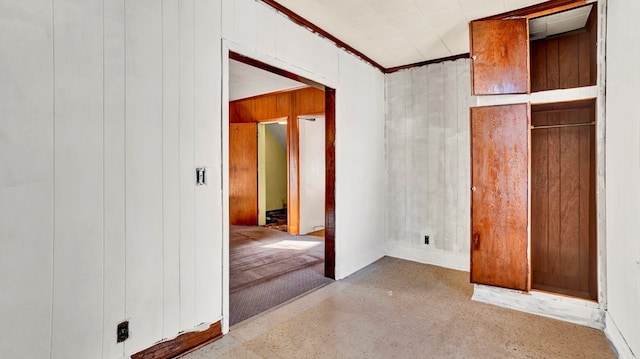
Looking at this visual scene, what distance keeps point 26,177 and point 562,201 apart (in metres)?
4.03

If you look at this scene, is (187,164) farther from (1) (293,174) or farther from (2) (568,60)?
(1) (293,174)

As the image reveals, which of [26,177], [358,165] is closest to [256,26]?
[26,177]

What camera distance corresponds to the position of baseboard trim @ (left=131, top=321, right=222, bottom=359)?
188cm

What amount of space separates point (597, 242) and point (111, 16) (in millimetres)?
3607

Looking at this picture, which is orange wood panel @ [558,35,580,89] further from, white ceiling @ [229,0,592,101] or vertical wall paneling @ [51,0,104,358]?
vertical wall paneling @ [51,0,104,358]

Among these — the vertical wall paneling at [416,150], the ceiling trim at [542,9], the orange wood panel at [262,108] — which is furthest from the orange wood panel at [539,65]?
the orange wood panel at [262,108]

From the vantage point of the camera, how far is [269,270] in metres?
3.73

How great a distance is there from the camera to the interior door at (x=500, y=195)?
2.70 meters

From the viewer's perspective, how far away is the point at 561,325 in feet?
8.08

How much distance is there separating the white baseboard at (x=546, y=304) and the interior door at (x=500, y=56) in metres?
1.70

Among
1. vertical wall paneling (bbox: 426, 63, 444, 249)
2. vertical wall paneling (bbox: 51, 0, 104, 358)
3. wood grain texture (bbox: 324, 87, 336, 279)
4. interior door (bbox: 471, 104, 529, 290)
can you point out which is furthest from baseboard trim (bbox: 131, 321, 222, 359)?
vertical wall paneling (bbox: 426, 63, 444, 249)

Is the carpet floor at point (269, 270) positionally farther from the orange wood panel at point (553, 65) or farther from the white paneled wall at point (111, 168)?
the orange wood panel at point (553, 65)
